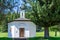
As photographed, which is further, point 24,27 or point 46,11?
point 24,27

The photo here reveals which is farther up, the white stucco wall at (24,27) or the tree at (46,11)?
the tree at (46,11)

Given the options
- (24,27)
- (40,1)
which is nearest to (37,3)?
(40,1)

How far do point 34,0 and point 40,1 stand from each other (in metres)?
0.91

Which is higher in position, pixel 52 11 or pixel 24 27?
pixel 52 11

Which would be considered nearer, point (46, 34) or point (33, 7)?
point (33, 7)

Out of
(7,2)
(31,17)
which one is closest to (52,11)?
(31,17)

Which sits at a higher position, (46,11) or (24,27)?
(46,11)

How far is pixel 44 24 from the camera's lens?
20906 millimetres

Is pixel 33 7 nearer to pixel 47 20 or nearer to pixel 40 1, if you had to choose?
pixel 40 1

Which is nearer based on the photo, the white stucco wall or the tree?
the tree

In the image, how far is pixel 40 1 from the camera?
66.6 feet

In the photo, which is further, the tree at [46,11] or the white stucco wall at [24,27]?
the white stucco wall at [24,27]

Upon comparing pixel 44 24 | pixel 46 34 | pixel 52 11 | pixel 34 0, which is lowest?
pixel 46 34

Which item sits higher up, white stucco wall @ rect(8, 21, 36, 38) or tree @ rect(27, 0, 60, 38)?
tree @ rect(27, 0, 60, 38)
